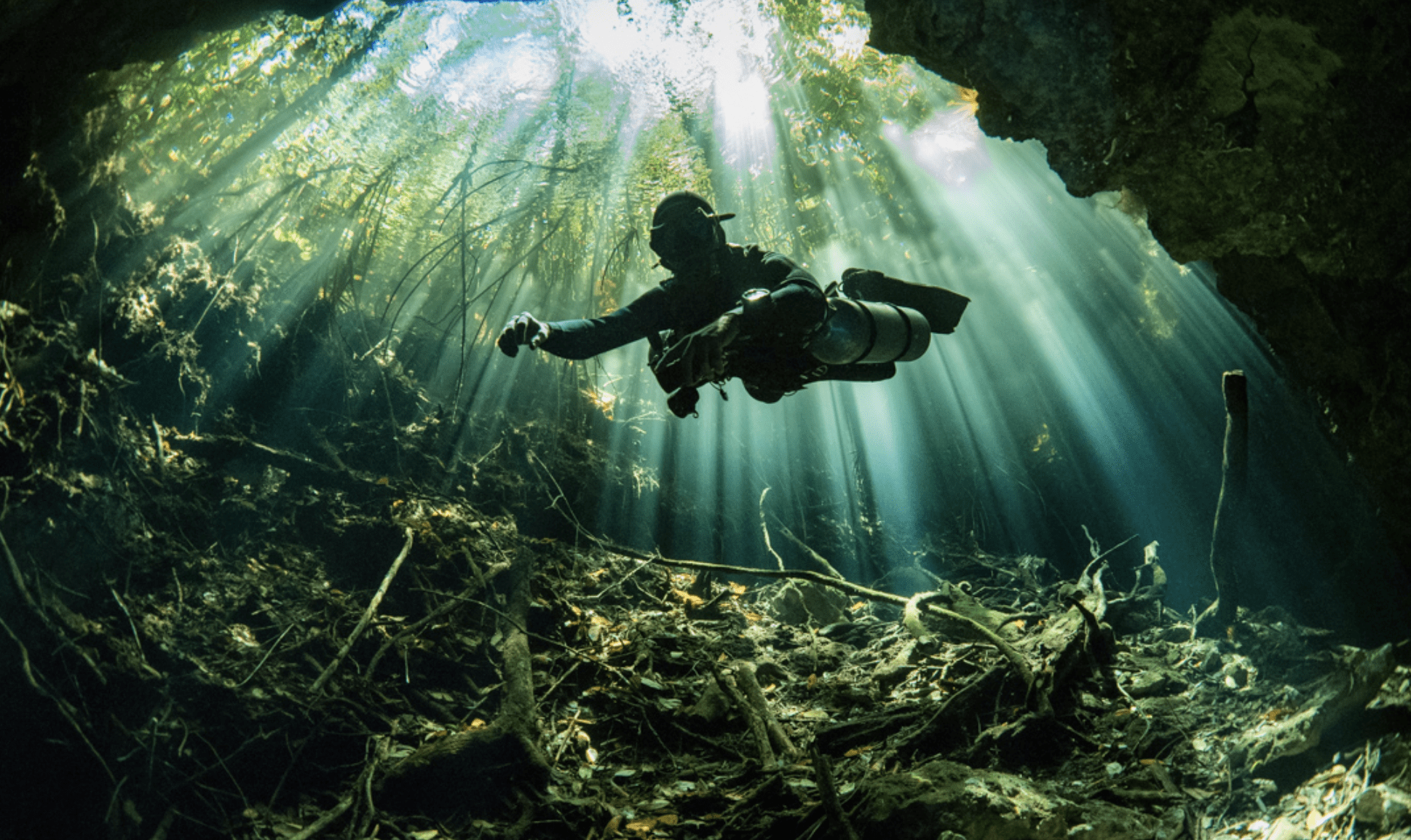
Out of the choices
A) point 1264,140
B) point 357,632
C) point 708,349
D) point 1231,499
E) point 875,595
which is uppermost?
point 1264,140

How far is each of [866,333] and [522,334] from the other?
1914 millimetres

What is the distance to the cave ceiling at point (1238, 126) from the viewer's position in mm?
1778

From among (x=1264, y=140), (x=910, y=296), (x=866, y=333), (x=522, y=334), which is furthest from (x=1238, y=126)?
(x=522, y=334)

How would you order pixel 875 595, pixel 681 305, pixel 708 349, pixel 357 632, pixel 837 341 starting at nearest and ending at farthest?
pixel 708 349
pixel 837 341
pixel 681 305
pixel 357 632
pixel 875 595

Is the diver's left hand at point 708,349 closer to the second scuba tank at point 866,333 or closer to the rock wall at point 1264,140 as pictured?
the second scuba tank at point 866,333

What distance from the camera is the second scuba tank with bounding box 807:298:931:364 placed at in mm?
3123

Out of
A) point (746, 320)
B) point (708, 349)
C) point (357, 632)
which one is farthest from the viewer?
point (357, 632)

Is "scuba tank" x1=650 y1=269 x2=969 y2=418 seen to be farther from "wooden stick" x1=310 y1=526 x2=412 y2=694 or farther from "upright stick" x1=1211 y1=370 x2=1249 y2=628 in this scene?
"wooden stick" x1=310 y1=526 x2=412 y2=694

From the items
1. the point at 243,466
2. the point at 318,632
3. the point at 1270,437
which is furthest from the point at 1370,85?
the point at 243,466

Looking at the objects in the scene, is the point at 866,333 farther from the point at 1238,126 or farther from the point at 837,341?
the point at 1238,126

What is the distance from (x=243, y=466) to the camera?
479 cm

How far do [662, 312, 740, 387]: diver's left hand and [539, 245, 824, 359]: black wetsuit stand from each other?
0.58m

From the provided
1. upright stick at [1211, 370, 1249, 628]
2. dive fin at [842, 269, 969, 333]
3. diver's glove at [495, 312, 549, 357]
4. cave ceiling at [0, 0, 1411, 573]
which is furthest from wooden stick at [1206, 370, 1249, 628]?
diver's glove at [495, 312, 549, 357]

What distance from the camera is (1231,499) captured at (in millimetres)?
3545
